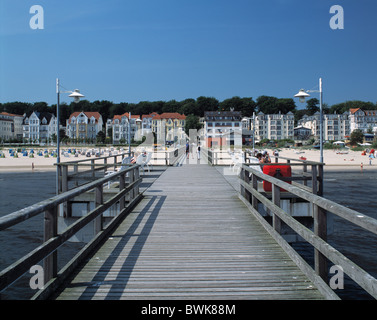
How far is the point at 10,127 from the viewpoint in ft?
479

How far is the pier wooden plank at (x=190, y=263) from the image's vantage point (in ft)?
12.8

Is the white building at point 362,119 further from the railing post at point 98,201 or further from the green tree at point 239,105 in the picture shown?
the railing post at point 98,201

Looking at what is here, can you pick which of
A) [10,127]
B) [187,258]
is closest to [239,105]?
[10,127]

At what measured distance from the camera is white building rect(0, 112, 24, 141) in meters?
140

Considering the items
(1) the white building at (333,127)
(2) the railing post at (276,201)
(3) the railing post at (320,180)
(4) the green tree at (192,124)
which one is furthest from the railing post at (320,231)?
(1) the white building at (333,127)

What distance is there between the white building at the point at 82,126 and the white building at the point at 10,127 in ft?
66.6

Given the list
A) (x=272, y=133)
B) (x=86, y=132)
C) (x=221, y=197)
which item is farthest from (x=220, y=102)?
(x=221, y=197)

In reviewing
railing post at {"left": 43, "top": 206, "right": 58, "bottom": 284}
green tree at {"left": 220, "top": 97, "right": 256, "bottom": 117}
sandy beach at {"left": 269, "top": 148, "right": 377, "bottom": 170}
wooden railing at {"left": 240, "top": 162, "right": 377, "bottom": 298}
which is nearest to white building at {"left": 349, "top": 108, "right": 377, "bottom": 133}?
green tree at {"left": 220, "top": 97, "right": 256, "bottom": 117}

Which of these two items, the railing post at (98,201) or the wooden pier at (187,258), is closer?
the wooden pier at (187,258)

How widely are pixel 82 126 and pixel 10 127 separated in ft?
112

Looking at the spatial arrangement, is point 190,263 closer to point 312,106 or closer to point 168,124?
point 168,124

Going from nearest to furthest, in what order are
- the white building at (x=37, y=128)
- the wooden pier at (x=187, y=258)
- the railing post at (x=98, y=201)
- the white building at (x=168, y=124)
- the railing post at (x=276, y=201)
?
the wooden pier at (x=187, y=258) → the railing post at (x=276, y=201) → the railing post at (x=98, y=201) → the white building at (x=37, y=128) → the white building at (x=168, y=124)

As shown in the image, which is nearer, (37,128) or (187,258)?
(187,258)
